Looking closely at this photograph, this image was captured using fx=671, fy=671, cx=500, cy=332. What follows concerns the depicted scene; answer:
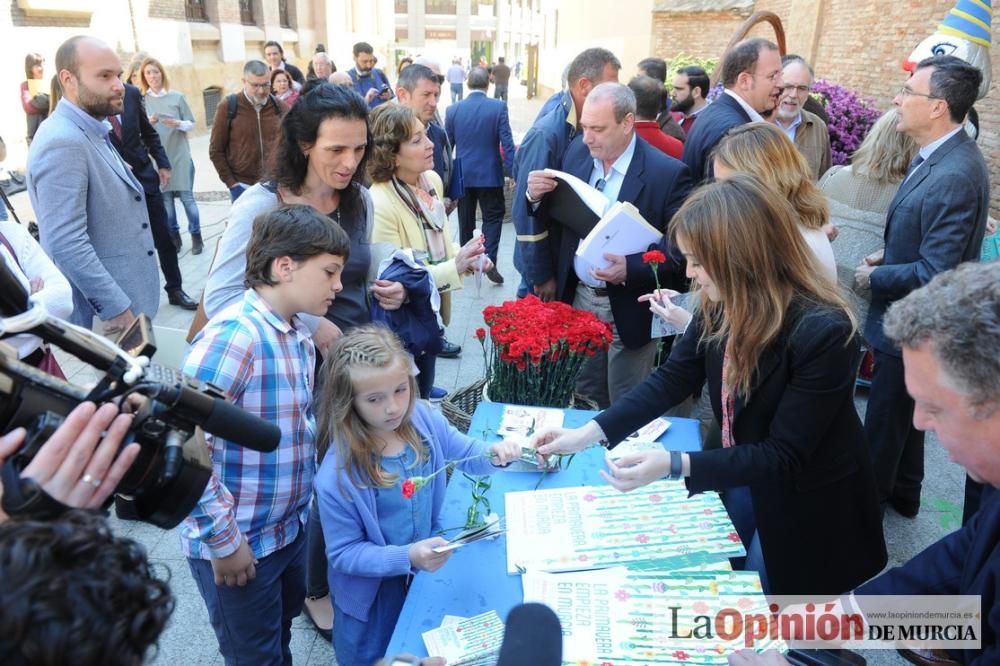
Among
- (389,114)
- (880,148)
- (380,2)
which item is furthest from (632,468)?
(380,2)

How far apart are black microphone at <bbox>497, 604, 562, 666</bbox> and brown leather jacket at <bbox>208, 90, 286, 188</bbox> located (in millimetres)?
6081

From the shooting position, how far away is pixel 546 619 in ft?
3.00

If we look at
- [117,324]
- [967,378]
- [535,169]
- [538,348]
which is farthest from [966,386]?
[117,324]

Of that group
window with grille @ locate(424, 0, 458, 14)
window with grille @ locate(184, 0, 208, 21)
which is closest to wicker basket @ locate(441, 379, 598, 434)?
window with grille @ locate(184, 0, 208, 21)

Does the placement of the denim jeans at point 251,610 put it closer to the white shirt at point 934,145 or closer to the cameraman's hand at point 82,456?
the cameraman's hand at point 82,456

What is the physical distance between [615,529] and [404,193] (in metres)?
2.02

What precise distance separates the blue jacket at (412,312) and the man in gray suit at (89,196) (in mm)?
1264

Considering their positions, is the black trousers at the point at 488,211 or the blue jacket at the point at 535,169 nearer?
the blue jacket at the point at 535,169

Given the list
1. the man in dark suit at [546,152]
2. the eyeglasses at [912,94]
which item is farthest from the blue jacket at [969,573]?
the man in dark suit at [546,152]

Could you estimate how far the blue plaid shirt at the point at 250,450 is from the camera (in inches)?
70.8

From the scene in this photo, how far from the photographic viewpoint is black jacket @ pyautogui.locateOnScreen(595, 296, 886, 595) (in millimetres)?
1929

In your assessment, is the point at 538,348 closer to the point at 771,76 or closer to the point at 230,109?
the point at 771,76

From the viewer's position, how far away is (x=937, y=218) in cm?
299

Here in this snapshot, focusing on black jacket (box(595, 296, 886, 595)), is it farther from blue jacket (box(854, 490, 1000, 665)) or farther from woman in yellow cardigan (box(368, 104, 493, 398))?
woman in yellow cardigan (box(368, 104, 493, 398))
